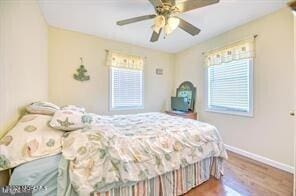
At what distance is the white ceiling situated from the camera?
8.47ft

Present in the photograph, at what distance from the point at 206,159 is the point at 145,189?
957 millimetres

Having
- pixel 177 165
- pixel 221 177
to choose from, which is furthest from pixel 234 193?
pixel 177 165

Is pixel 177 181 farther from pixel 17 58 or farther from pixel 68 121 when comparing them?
pixel 17 58

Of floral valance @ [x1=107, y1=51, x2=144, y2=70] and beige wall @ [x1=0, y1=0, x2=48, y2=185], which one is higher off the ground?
floral valance @ [x1=107, y1=51, x2=144, y2=70]

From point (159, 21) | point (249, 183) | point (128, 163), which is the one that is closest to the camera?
point (128, 163)

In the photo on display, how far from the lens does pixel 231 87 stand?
3.47 meters

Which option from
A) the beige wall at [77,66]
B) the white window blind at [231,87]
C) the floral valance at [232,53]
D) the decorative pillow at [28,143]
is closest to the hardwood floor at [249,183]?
the white window blind at [231,87]

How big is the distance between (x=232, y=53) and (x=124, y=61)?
228 cm

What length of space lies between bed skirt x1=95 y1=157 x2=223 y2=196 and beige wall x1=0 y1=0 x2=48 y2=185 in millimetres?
1034

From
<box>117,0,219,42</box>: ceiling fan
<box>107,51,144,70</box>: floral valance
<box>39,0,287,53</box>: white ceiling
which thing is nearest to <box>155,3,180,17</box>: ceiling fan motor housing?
<box>117,0,219,42</box>: ceiling fan

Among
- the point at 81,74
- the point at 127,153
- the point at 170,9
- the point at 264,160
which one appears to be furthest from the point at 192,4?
the point at 264,160

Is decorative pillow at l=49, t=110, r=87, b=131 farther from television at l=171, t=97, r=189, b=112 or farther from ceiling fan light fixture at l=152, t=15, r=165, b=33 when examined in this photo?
television at l=171, t=97, r=189, b=112

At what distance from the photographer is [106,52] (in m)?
3.86

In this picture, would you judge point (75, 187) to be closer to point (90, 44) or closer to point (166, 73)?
point (90, 44)
